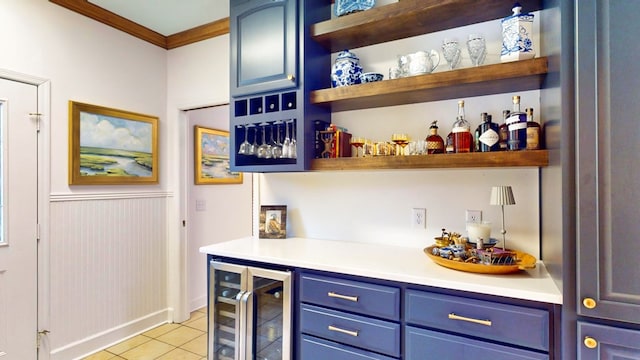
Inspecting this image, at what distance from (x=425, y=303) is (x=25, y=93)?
2734 millimetres

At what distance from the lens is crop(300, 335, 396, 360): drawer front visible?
1.44 metres

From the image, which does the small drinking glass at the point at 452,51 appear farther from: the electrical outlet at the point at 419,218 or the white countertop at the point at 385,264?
the white countertop at the point at 385,264

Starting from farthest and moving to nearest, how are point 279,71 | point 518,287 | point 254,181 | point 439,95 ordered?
1. point 254,181
2. point 279,71
3. point 439,95
4. point 518,287

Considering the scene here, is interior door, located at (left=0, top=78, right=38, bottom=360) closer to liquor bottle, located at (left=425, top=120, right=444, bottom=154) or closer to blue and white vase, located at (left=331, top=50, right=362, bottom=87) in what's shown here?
blue and white vase, located at (left=331, top=50, right=362, bottom=87)

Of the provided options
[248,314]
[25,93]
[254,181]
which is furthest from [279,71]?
[25,93]

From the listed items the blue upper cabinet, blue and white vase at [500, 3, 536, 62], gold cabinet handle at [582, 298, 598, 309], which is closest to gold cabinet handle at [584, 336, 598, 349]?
gold cabinet handle at [582, 298, 598, 309]

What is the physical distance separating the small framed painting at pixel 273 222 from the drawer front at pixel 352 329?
26.9 inches

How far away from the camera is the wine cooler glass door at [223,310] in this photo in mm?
1854

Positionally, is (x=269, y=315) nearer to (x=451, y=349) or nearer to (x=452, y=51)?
(x=451, y=349)

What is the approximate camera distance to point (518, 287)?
119 cm

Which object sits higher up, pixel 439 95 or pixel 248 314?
pixel 439 95

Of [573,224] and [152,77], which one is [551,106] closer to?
[573,224]

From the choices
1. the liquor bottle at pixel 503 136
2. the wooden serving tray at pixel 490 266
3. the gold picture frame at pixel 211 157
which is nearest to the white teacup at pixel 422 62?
the liquor bottle at pixel 503 136

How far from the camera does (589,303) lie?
1.03m
